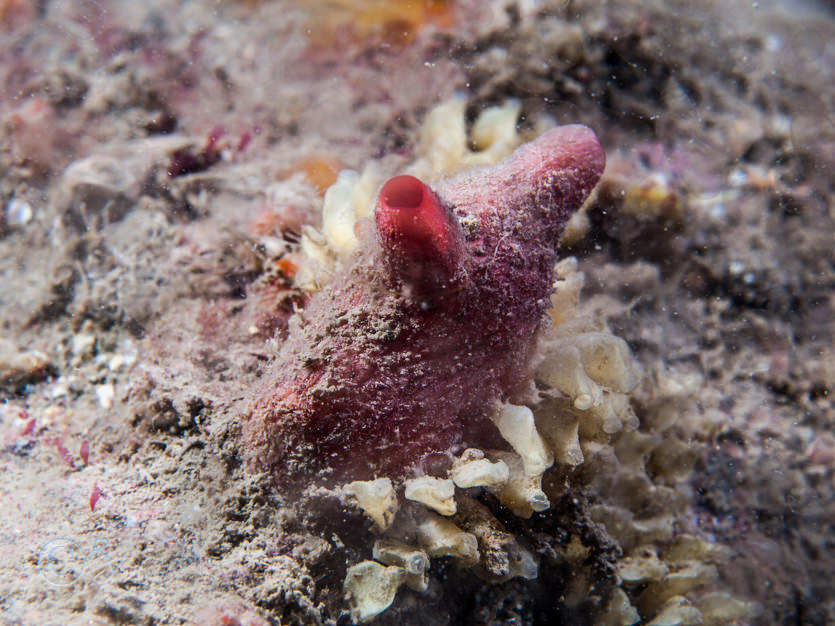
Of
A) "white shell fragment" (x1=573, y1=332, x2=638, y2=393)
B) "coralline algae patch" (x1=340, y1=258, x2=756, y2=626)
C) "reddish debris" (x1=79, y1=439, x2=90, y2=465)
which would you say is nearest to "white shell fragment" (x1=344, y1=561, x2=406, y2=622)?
"coralline algae patch" (x1=340, y1=258, x2=756, y2=626)

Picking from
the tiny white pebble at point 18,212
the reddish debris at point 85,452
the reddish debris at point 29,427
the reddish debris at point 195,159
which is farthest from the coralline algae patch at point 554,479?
the tiny white pebble at point 18,212

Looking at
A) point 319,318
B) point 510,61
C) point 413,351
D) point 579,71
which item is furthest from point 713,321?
point 319,318

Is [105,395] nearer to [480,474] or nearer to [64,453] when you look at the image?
[64,453]

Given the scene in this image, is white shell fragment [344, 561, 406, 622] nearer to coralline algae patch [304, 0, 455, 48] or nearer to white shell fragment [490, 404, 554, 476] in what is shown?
white shell fragment [490, 404, 554, 476]

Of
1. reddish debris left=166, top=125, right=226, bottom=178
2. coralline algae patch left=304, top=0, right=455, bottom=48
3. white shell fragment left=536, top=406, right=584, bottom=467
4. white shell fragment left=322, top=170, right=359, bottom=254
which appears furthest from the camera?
coralline algae patch left=304, top=0, right=455, bottom=48

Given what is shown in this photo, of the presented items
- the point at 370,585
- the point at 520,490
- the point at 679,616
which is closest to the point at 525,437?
the point at 520,490

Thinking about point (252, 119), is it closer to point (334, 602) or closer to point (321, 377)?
point (321, 377)

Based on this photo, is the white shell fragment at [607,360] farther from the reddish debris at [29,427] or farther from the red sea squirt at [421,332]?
the reddish debris at [29,427]
